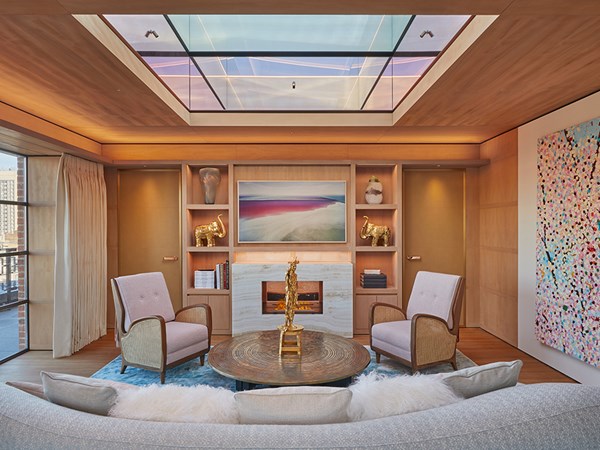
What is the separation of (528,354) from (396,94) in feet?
10.5

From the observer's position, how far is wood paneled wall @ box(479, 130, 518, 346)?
467 cm

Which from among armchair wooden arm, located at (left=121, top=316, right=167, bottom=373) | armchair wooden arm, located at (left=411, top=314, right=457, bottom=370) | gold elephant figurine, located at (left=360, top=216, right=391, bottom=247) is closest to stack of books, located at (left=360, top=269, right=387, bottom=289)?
gold elephant figurine, located at (left=360, top=216, right=391, bottom=247)

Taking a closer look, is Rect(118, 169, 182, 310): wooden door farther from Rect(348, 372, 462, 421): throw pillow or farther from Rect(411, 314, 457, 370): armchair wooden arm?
Rect(348, 372, 462, 421): throw pillow

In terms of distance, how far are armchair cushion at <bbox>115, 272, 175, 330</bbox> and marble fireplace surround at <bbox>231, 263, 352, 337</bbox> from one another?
3.33 ft

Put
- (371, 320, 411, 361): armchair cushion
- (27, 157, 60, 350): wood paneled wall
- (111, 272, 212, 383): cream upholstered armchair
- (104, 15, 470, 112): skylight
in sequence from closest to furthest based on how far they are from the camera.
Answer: (104, 15, 470, 112): skylight, (111, 272, 212, 383): cream upholstered armchair, (371, 320, 411, 361): armchair cushion, (27, 157, 60, 350): wood paneled wall

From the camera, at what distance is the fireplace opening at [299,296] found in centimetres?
517

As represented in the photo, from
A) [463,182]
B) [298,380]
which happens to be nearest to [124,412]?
[298,380]

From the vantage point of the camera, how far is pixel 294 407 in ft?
4.32

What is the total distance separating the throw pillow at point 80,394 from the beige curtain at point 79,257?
3.38 m

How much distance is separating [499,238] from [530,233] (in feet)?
2.30

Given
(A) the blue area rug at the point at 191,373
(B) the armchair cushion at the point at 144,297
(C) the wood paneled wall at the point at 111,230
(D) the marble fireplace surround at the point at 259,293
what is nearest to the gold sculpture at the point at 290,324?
(A) the blue area rug at the point at 191,373

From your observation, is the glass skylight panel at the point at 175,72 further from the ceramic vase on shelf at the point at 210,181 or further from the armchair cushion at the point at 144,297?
the armchair cushion at the point at 144,297

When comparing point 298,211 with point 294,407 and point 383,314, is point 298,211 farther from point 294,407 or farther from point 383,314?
point 294,407

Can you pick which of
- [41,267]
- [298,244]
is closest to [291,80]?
[298,244]
